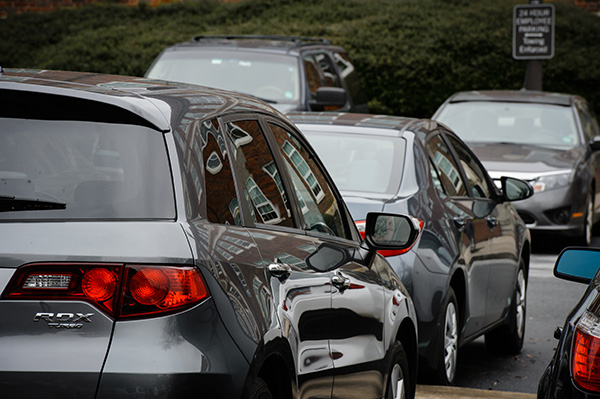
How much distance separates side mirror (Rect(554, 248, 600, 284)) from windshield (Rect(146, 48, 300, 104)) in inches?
331

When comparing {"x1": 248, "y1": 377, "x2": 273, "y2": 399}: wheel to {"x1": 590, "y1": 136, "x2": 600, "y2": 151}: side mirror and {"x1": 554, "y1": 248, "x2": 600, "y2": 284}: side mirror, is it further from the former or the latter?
{"x1": 590, "y1": 136, "x2": 600, "y2": 151}: side mirror

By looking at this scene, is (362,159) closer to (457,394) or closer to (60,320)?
(457,394)

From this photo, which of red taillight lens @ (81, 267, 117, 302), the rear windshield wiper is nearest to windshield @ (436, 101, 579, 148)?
the rear windshield wiper

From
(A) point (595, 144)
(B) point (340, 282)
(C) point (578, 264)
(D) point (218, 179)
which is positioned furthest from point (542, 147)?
(D) point (218, 179)

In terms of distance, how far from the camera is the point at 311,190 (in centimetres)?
456

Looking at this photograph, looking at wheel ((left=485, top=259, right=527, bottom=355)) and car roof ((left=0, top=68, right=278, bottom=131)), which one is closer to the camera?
car roof ((left=0, top=68, right=278, bottom=131))

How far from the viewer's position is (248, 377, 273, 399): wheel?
3.25 metres

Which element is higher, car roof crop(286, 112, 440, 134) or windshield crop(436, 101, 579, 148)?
car roof crop(286, 112, 440, 134)

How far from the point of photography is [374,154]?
7.21 meters

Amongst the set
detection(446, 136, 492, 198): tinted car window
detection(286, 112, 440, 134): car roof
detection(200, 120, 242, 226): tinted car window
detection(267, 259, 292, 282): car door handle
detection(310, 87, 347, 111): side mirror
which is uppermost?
detection(200, 120, 242, 226): tinted car window

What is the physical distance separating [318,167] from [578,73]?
1686 cm

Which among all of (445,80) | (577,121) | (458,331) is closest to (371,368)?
(458,331)

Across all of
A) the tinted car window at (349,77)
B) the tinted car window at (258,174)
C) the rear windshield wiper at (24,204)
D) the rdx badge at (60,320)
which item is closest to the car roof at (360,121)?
the tinted car window at (258,174)

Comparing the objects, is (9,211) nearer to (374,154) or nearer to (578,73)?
(374,154)
